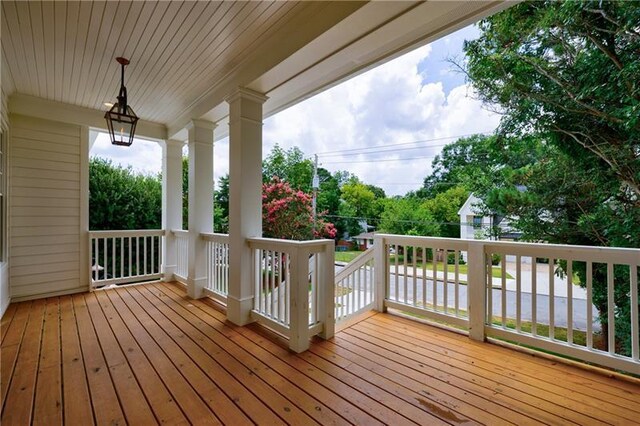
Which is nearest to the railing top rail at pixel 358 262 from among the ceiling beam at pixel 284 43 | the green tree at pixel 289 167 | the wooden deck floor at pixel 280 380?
the wooden deck floor at pixel 280 380

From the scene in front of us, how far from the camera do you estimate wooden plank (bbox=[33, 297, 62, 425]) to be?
154 cm

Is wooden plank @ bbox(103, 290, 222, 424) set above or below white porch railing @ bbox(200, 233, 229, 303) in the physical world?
below

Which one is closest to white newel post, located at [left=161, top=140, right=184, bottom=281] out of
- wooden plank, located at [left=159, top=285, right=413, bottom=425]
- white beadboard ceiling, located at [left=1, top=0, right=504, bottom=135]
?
white beadboard ceiling, located at [left=1, top=0, right=504, bottom=135]

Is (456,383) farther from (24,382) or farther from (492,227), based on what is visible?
(492,227)

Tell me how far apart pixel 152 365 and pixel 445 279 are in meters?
2.68

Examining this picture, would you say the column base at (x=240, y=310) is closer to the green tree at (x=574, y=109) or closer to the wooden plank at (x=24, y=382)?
the wooden plank at (x=24, y=382)

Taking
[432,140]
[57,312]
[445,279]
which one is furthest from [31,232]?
[432,140]

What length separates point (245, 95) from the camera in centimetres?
282

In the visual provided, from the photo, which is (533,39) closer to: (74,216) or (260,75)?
(260,75)

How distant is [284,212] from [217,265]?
3172 millimetres

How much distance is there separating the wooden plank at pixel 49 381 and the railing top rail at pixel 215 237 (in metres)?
1.69

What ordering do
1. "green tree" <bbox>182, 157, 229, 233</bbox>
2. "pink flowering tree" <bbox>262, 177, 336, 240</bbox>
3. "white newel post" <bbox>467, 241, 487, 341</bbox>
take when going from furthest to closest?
"green tree" <bbox>182, 157, 229, 233</bbox>, "pink flowering tree" <bbox>262, 177, 336, 240</bbox>, "white newel post" <bbox>467, 241, 487, 341</bbox>

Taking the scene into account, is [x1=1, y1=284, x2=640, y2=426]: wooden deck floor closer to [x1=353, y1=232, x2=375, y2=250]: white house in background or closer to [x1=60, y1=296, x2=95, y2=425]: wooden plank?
[x1=60, y1=296, x2=95, y2=425]: wooden plank

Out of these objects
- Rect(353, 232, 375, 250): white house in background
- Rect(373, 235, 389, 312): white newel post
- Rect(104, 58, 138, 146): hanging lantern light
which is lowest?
Rect(353, 232, 375, 250): white house in background
